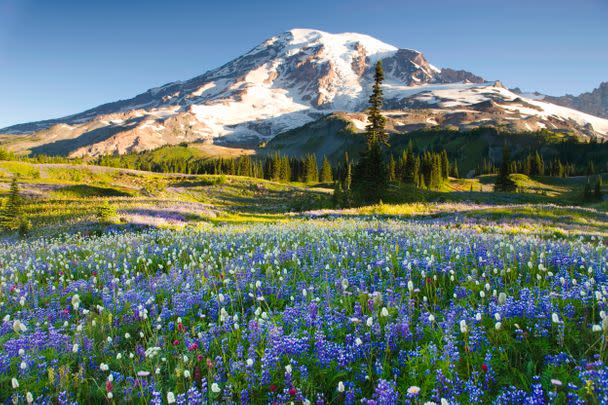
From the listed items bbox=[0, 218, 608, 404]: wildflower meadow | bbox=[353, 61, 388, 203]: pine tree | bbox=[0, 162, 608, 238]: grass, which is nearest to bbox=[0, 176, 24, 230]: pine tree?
bbox=[0, 162, 608, 238]: grass

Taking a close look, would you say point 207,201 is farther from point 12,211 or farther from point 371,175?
point 12,211

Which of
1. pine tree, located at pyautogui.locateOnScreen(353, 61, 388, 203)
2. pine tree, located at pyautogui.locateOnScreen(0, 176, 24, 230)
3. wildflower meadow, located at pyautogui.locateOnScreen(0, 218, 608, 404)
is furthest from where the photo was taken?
pine tree, located at pyautogui.locateOnScreen(353, 61, 388, 203)

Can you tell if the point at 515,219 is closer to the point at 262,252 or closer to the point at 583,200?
the point at 262,252

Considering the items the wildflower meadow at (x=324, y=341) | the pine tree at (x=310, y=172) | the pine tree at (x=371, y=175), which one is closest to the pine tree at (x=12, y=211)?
the wildflower meadow at (x=324, y=341)

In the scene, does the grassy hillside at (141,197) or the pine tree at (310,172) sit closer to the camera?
the grassy hillside at (141,197)

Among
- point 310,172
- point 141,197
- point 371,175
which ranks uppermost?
point 310,172

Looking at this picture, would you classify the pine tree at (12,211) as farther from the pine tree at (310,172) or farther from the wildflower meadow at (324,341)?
the pine tree at (310,172)

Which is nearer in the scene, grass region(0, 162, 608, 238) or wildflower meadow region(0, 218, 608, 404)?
wildflower meadow region(0, 218, 608, 404)

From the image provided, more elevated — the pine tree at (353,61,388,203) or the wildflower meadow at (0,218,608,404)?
the pine tree at (353,61,388,203)

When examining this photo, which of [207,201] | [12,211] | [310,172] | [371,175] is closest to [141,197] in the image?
[207,201]

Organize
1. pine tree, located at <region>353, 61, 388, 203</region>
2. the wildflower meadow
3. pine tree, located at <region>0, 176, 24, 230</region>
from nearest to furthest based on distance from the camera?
the wildflower meadow < pine tree, located at <region>0, 176, 24, 230</region> < pine tree, located at <region>353, 61, 388, 203</region>

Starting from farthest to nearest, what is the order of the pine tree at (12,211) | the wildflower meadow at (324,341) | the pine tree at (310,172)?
the pine tree at (310,172), the pine tree at (12,211), the wildflower meadow at (324,341)

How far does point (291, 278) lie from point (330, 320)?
2788 millimetres

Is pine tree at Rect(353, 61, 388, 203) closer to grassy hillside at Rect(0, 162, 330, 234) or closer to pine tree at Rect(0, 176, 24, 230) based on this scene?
grassy hillside at Rect(0, 162, 330, 234)
